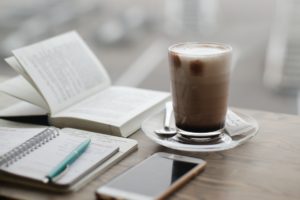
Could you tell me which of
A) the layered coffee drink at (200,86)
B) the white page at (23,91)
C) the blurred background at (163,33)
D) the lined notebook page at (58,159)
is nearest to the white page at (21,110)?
the white page at (23,91)

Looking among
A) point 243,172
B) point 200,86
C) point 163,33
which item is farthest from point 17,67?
point 163,33

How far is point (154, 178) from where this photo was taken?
24.8 inches

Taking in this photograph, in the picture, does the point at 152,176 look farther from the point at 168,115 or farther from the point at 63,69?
the point at 63,69

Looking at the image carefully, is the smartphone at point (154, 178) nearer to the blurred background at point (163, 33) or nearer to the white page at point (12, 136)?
the white page at point (12, 136)

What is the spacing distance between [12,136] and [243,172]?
0.35 meters

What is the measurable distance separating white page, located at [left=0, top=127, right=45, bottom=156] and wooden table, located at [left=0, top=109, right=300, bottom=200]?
0.25ft

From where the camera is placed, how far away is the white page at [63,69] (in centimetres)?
85

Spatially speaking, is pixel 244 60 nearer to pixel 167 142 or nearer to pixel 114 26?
pixel 114 26

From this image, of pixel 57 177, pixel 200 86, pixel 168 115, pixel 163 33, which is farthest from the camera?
pixel 163 33

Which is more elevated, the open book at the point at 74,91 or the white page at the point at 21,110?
the open book at the point at 74,91

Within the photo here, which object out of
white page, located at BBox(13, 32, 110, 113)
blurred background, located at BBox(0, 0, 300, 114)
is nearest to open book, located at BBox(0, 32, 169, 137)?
white page, located at BBox(13, 32, 110, 113)

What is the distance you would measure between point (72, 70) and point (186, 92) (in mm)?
270

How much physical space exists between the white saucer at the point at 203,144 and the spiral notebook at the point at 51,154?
45mm

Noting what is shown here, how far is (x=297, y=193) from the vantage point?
604 mm
